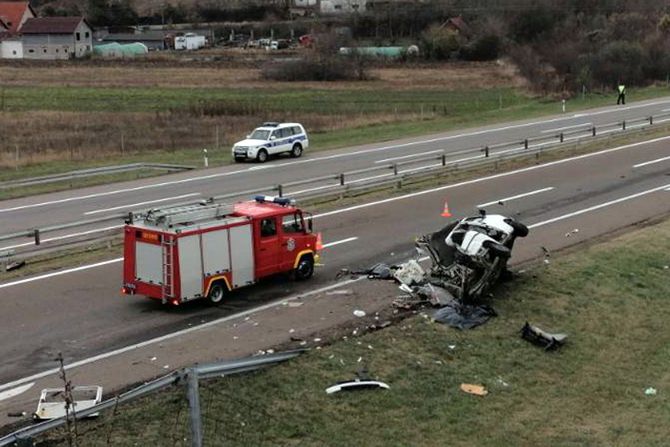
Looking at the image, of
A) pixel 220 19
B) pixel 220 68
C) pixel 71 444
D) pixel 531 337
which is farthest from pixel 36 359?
pixel 220 19

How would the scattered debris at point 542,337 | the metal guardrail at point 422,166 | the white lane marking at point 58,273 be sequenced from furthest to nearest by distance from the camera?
the metal guardrail at point 422,166 < the white lane marking at point 58,273 < the scattered debris at point 542,337

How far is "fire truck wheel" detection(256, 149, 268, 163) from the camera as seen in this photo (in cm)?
4078

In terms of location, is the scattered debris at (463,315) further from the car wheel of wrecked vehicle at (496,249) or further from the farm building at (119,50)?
the farm building at (119,50)

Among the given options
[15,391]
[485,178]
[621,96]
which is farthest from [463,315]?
[621,96]

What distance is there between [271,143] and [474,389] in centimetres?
2793

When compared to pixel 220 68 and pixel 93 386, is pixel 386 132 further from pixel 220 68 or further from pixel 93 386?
pixel 220 68

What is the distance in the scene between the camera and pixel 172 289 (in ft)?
55.6

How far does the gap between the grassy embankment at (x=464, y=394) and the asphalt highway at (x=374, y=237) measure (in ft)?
9.99

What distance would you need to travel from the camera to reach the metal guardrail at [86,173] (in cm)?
3306

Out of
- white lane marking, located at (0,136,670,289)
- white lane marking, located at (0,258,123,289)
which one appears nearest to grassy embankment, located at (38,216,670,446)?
white lane marking, located at (0,258,123,289)

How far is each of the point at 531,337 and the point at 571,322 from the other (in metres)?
1.75

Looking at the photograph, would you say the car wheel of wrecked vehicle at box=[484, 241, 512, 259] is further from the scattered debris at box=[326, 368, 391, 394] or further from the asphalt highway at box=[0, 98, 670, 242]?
the asphalt highway at box=[0, 98, 670, 242]

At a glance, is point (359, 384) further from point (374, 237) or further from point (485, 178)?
point (485, 178)

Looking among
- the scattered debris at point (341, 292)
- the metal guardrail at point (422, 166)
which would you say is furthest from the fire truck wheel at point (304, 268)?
the metal guardrail at point (422, 166)
